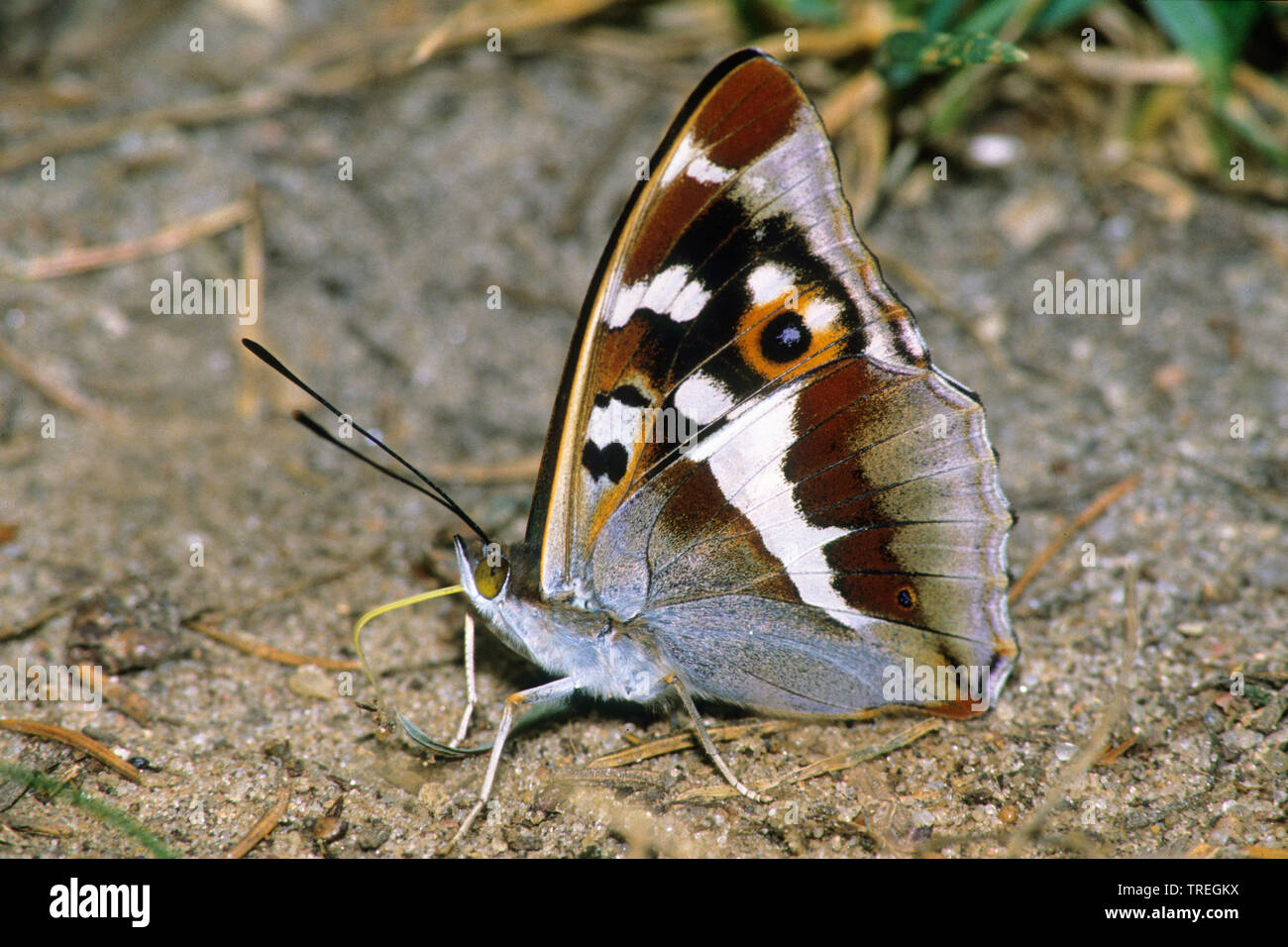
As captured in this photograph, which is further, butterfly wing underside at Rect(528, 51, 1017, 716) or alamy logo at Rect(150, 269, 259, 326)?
alamy logo at Rect(150, 269, 259, 326)

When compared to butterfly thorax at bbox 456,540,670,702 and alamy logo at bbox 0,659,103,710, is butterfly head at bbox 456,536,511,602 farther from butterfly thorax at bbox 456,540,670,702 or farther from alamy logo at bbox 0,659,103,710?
alamy logo at bbox 0,659,103,710

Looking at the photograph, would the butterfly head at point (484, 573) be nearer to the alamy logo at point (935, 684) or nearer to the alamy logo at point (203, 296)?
the alamy logo at point (935, 684)

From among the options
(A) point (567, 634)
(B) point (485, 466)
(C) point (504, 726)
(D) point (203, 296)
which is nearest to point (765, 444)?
(A) point (567, 634)

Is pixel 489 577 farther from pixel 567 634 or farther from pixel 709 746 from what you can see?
pixel 709 746

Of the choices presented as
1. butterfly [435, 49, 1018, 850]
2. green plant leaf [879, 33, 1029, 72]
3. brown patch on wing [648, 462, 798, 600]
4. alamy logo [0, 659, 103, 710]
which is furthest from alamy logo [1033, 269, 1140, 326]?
alamy logo [0, 659, 103, 710]

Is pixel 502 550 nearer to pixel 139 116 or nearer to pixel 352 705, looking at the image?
pixel 352 705

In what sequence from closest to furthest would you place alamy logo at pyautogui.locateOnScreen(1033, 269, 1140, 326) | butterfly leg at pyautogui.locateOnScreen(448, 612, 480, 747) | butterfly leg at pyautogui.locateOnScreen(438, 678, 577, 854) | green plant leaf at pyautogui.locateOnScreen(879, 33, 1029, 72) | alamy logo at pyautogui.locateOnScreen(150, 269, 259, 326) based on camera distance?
butterfly leg at pyautogui.locateOnScreen(438, 678, 577, 854)
butterfly leg at pyautogui.locateOnScreen(448, 612, 480, 747)
green plant leaf at pyautogui.locateOnScreen(879, 33, 1029, 72)
alamy logo at pyautogui.locateOnScreen(1033, 269, 1140, 326)
alamy logo at pyautogui.locateOnScreen(150, 269, 259, 326)
